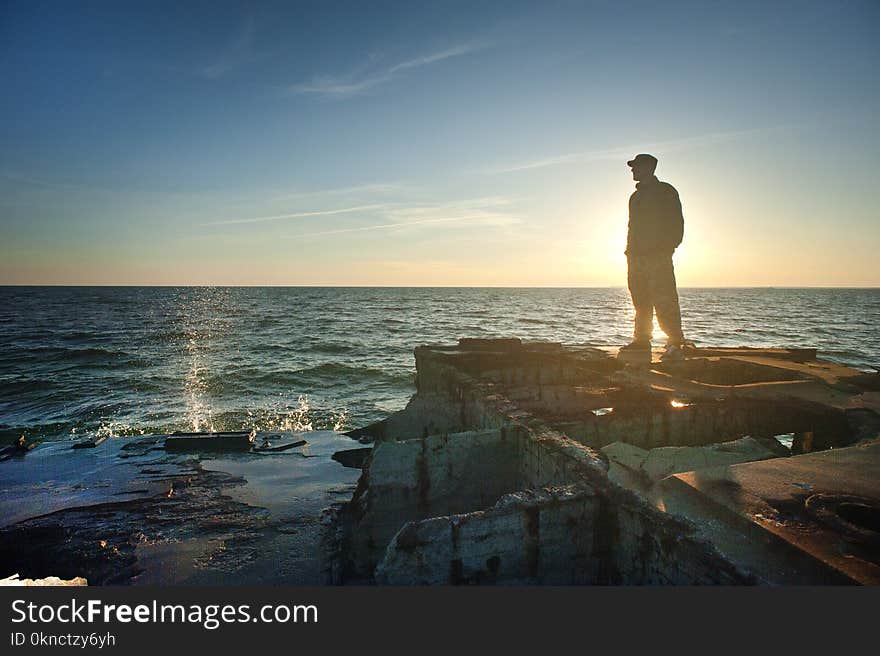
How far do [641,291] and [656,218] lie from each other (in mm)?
1849

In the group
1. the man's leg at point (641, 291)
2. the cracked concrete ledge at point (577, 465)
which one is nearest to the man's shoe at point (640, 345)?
the man's leg at point (641, 291)

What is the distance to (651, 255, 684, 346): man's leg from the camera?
37.9 ft

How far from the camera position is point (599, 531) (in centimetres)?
402

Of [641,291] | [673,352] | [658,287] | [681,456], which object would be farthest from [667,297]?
[681,456]

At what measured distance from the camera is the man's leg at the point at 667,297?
11.5m

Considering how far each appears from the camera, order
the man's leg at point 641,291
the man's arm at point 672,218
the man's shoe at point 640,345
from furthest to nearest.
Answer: the man's shoe at point 640,345, the man's leg at point 641,291, the man's arm at point 672,218

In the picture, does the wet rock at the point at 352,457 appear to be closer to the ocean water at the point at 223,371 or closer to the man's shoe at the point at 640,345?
the ocean water at the point at 223,371

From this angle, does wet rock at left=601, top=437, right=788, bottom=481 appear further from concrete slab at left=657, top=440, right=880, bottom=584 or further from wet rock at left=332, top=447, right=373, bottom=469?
wet rock at left=332, top=447, right=373, bottom=469

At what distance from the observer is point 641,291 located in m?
12.0

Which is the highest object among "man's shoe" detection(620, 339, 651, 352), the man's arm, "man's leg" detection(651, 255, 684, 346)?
the man's arm

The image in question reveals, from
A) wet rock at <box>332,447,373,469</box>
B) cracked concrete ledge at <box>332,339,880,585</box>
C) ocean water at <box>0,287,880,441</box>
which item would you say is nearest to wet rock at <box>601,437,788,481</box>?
cracked concrete ledge at <box>332,339,880,585</box>

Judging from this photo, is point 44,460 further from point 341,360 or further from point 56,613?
point 341,360

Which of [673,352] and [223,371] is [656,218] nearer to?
[673,352]

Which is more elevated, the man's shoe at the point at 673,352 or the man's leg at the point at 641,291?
the man's leg at the point at 641,291
